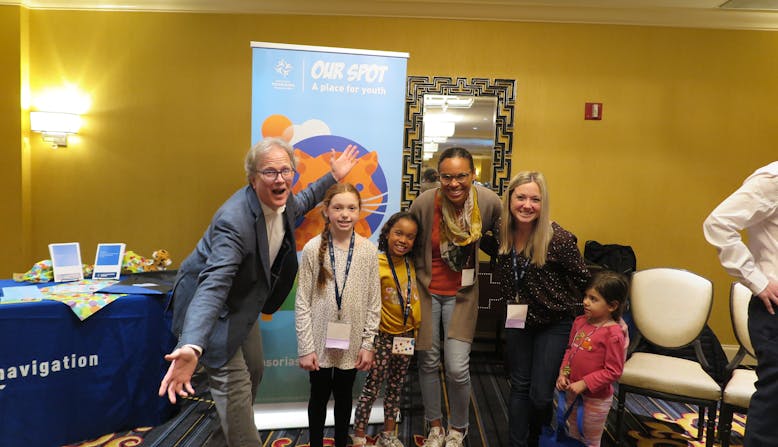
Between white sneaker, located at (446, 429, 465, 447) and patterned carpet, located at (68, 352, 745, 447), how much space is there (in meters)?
0.21

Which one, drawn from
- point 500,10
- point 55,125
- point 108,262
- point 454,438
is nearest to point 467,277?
point 454,438

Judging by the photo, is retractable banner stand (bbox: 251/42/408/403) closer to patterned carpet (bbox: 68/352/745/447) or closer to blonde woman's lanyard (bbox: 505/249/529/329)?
patterned carpet (bbox: 68/352/745/447)

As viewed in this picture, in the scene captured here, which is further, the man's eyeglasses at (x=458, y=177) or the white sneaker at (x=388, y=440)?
the white sneaker at (x=388, y=440)

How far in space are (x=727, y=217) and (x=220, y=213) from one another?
6.31ft

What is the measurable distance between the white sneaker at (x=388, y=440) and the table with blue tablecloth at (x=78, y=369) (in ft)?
4.32

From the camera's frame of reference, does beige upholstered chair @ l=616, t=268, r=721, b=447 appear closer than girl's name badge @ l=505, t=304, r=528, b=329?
No

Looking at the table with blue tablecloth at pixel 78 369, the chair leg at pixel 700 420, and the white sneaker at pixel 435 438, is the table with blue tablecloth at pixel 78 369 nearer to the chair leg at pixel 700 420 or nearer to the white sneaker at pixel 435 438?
the white sneaker at pixel 435 438

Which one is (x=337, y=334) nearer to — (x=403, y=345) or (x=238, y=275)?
(x=403, y=345)

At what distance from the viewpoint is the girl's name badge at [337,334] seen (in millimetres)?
2117

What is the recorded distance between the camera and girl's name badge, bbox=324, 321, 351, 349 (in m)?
2.12

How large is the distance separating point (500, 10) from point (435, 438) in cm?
341

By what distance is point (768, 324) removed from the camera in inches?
67.3

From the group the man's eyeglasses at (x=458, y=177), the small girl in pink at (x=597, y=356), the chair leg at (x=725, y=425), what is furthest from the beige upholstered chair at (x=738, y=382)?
the man's eyeglasses at (x=458, y=177)

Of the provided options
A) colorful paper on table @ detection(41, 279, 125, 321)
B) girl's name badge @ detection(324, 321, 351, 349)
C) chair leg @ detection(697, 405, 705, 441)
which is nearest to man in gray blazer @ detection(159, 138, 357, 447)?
girl's name badge @ detection(324, 321, 351, 349)
